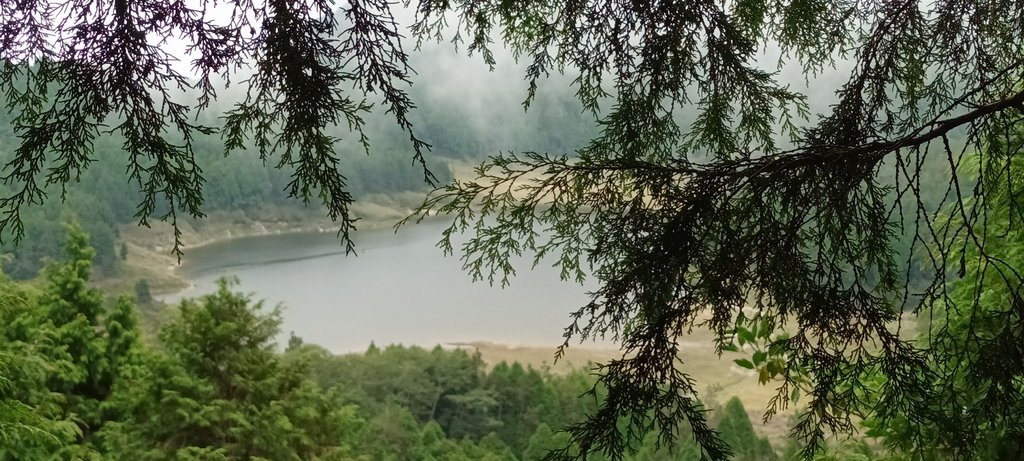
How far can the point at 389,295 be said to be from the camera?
1143 inches

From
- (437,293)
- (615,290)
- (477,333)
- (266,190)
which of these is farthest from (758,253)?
(266,190)

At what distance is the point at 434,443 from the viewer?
618 inches

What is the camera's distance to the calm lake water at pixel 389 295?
25422mm

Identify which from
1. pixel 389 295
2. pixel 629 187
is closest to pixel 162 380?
pixel 629 187

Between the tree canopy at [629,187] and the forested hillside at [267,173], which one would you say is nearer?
the tree canopy at [629,187]

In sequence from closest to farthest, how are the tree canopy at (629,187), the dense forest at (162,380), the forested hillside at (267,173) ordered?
the tree canopy at (629,187), the dense forest at (162,380), the forested hillside at (267,173)

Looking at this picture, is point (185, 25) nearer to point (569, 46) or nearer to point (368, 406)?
point (569, 46)

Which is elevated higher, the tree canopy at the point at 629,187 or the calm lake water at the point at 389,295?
the tree canopy at the point at 629,187

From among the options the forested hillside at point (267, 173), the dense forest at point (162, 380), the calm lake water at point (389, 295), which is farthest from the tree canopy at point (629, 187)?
the forested hillside at point (267, 173)

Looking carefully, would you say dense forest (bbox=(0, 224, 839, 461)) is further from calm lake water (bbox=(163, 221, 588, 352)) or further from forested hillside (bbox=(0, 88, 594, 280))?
forested hillside (bbox=(0, 88, 594, 280))

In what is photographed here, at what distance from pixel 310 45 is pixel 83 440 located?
A: 546 cm

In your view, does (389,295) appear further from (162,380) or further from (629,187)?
(629,187)

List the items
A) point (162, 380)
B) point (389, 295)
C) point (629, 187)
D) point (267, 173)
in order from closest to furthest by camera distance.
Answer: point (629, 187), point (162, 380), point (389, 295), point (267, 173)

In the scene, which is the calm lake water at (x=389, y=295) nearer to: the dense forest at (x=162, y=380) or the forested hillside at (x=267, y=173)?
the forested hillside at (x=267, y=173)
